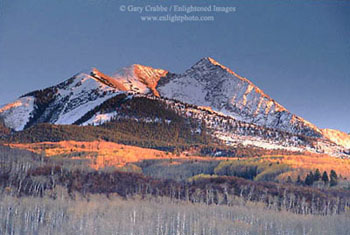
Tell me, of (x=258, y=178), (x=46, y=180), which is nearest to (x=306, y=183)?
(x=258, y=178)

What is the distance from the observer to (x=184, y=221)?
71062 mm

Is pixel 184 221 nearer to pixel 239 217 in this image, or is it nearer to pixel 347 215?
pixel 239 217

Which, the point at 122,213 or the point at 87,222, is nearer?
the point at 87,222

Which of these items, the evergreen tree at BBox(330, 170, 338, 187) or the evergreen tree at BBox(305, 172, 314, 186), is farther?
the evergreen tree at BBox(305, 172, 314, 186)

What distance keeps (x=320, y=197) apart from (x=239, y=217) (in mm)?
26133

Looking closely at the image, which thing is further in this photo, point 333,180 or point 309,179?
point 309,179

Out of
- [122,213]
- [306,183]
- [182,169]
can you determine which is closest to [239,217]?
[122,213]

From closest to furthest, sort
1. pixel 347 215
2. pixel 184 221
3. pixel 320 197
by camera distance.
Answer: pixel 184 221 → pixel 347 215 → pixel 320 197

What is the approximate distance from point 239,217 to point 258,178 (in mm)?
70715

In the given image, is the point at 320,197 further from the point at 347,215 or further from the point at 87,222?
the point at 87,222

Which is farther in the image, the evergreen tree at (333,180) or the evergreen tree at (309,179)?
the evergreen tree at (309,179)

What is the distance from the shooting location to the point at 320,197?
97312mm

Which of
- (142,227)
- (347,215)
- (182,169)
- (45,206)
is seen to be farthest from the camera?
(182,169)

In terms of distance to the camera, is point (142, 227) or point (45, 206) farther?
point (45, 206)
